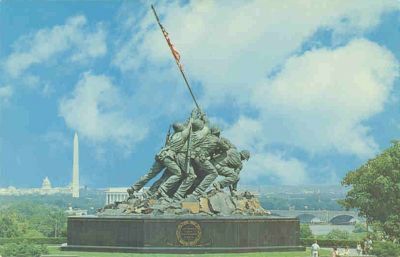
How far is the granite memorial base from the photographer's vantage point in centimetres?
2225

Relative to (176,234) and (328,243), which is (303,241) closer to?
(328,243)

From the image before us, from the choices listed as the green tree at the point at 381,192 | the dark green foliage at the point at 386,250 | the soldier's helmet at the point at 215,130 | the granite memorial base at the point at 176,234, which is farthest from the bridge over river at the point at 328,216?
the granite memorial base at the point at 176,234

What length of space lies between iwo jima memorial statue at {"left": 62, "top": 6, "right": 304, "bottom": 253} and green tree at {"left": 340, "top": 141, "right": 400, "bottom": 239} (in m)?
12.6

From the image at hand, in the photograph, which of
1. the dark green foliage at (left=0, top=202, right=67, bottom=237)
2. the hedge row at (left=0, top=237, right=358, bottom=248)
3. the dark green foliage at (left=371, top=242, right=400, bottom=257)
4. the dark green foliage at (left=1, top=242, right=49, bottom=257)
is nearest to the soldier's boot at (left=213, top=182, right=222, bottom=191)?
the dark green foliage at (left=1, top=242, right=49, bottom=257)

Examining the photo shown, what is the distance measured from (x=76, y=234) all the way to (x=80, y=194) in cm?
10052

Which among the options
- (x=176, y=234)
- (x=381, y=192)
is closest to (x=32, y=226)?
(x=381, y=192)

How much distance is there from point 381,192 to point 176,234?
1622cm

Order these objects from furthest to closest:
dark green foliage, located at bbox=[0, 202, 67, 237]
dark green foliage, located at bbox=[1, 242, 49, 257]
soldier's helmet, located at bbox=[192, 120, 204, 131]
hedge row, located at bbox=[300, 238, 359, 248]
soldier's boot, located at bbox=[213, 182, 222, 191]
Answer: dark green foliage, located at bbox=[0, 202, 67, 237]
hedge row, located at bbox=[300, 238, 359, 248]
soldier's helmet, located at bbox=[192, 120, 204, 131]
soldier's boot, located at bbox=[213, 182, 222, 191]
dark green foliage, located at bbox=[1, 242, 49, 257]

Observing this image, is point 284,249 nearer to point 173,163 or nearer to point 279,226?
point 279,226

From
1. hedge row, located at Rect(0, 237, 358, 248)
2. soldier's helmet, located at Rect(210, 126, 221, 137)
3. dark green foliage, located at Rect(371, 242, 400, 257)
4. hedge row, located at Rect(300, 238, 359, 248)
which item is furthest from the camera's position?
hedge row, located at Rect(300, 238, 359, 248)

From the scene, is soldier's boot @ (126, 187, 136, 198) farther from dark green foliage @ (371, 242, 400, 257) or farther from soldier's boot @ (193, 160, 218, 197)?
dark green foliage @ (371, 242, 400, 257)

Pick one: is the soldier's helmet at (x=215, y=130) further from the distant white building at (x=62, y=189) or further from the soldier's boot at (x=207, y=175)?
the distant white building at (x=62, y=189)

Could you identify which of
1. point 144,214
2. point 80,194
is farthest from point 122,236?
point 80,194

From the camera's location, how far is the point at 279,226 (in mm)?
23359
